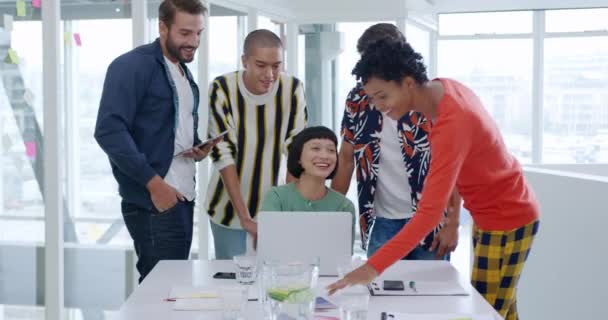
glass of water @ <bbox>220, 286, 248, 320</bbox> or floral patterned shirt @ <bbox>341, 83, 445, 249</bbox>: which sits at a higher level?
floral patterned shirt @ <bbox>341, 83, 445, 249</bbox>

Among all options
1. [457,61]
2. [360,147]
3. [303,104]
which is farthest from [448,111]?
[457,61]

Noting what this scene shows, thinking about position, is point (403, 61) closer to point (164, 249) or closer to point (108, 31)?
point (164, 249)

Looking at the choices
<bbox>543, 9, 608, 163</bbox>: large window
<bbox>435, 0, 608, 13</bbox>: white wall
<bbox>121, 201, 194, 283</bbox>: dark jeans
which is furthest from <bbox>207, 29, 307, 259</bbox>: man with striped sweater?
<bbox>543, 9, 608, 163</bbox>: large window

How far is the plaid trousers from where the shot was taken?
100 inches

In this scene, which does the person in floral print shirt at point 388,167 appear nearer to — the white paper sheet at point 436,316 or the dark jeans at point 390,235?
the dark jeans at point 390,235

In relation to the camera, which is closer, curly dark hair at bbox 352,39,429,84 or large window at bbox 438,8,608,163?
curly dark hair at bbox 352,39,429,84

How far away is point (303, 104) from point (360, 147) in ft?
1.11

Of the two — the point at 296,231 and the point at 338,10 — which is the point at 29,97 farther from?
the point at 338,10

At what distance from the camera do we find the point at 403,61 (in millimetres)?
2322

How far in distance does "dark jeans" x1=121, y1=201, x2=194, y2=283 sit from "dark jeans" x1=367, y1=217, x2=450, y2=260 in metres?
0.74

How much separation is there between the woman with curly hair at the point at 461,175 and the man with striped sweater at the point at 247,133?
76 cm

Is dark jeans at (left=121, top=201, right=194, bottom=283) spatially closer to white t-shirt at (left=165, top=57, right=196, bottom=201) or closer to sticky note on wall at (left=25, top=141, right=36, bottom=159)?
white t-shirt at (left=165, top=57, right=196, bottom=201)

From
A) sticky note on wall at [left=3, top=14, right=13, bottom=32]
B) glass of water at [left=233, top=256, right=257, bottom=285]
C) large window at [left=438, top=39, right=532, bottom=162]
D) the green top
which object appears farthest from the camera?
large window at [left=438, top=39, right=532, bottom=162]

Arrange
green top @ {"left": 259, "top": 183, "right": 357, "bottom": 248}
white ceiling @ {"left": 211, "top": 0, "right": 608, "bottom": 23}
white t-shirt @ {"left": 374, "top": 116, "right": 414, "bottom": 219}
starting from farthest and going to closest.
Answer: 1. white ceiling @ {"left": 211, "top": 0, "right": 608, "bottom": 23}
2. white t-shirt @ {"left": 374, "top": 116, "right": 414, "bottom": 219}
3. green top @ {"left": 259, "top": 183, "right": 357, "bottom": 248}
